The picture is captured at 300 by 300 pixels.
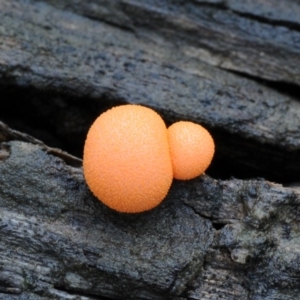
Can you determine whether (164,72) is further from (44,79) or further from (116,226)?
(116,226)

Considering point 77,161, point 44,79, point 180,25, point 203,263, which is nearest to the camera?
point 203,263

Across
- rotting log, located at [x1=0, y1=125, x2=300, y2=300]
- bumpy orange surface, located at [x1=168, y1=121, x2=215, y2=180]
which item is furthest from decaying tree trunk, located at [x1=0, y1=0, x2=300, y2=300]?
bumpy orange surface, located at [x1=168, y1=121, x2=215, y2=180]

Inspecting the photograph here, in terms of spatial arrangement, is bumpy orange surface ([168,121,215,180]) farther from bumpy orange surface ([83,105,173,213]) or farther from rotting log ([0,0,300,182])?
rotting log ([0,0,300,182])

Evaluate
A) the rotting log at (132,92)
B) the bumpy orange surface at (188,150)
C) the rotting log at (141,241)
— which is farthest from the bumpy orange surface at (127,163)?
the rotting log at (132,92)

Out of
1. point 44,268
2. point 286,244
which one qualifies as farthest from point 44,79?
point 286,244

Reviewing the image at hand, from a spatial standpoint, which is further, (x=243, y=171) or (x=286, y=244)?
(x=243, y=171)

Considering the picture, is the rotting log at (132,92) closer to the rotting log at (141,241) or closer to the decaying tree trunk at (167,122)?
the decaying tree trunk at (167,122)

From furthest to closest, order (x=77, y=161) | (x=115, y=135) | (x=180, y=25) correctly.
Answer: (x=180, y=25), (x=77, y=161), (x=115, y=135)
